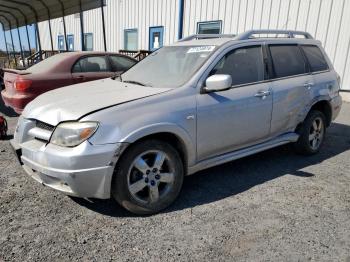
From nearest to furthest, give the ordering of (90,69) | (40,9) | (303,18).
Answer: (90,69)
(303,18)
(40,9)

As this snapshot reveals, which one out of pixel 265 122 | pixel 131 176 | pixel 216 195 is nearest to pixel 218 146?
pixel 216 195

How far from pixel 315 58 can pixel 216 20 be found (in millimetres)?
7382

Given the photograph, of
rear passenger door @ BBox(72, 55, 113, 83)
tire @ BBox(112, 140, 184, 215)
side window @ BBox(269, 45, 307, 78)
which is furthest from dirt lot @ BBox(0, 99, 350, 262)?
rear passenger door @ BBox(72, 55, 113, 83)

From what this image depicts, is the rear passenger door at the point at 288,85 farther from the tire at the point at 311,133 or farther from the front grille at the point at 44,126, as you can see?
the front grille at the point at 44,126

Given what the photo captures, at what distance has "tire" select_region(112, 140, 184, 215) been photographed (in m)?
3.07

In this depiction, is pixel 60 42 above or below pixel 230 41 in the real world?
below

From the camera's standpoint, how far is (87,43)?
808 inches

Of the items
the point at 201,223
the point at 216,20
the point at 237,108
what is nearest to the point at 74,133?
the point at 201,223

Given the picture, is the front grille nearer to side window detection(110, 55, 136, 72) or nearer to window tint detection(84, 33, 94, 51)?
side window detection(110, 55, 136, 72)

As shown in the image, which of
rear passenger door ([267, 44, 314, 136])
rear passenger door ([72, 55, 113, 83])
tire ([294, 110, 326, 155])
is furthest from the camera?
rear passenger door ([72, 55, 113, 83])

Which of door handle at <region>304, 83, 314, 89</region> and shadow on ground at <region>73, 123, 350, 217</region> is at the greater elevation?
door handle at <region>304, 83, 314, 89</region>

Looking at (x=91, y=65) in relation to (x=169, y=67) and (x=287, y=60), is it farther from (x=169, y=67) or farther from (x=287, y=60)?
(x=287, y=60)

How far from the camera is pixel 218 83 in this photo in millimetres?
3441

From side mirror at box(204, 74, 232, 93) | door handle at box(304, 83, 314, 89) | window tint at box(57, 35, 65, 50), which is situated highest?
side mirror at box(204, 74, 232, 93)
